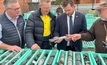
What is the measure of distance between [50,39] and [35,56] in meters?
0.84

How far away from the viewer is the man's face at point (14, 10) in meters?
2.50

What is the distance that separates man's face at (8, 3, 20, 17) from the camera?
98.4 inches

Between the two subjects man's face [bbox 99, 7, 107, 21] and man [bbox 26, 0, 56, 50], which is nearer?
man's face [bbox 99, 7, 107, 21]

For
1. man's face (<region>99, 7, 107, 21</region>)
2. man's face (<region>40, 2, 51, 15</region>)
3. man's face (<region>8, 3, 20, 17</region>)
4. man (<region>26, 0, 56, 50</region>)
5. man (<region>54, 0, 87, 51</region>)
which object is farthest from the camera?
man (<region>54, 0, 87, 51</region>)

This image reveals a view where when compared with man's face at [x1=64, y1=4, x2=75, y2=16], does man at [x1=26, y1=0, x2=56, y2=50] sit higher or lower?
lower

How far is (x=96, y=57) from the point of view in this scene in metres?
2.02

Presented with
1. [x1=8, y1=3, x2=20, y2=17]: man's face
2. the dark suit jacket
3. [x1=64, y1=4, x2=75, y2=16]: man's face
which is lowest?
the dark suit jacket

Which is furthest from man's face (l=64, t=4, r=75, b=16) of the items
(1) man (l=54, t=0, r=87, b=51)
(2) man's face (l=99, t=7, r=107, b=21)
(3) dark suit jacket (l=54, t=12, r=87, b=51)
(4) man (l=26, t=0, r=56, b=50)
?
(2) man's face (l=99, t=7, r=107, b=21)

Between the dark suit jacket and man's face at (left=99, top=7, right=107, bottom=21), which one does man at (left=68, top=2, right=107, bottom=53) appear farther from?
the dark suit jacket

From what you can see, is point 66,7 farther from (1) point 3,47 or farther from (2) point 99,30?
(1) point 3,47

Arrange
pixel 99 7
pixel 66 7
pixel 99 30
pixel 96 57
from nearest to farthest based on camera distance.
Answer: pixel 96 57
pixel 99 7
pixel 99 30
pixel 66 7

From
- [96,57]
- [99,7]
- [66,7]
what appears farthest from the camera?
[66,7]

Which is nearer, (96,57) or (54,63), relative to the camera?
(54,63)

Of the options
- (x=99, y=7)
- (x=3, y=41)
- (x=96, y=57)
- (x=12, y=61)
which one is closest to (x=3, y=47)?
(x=3, y=41)
